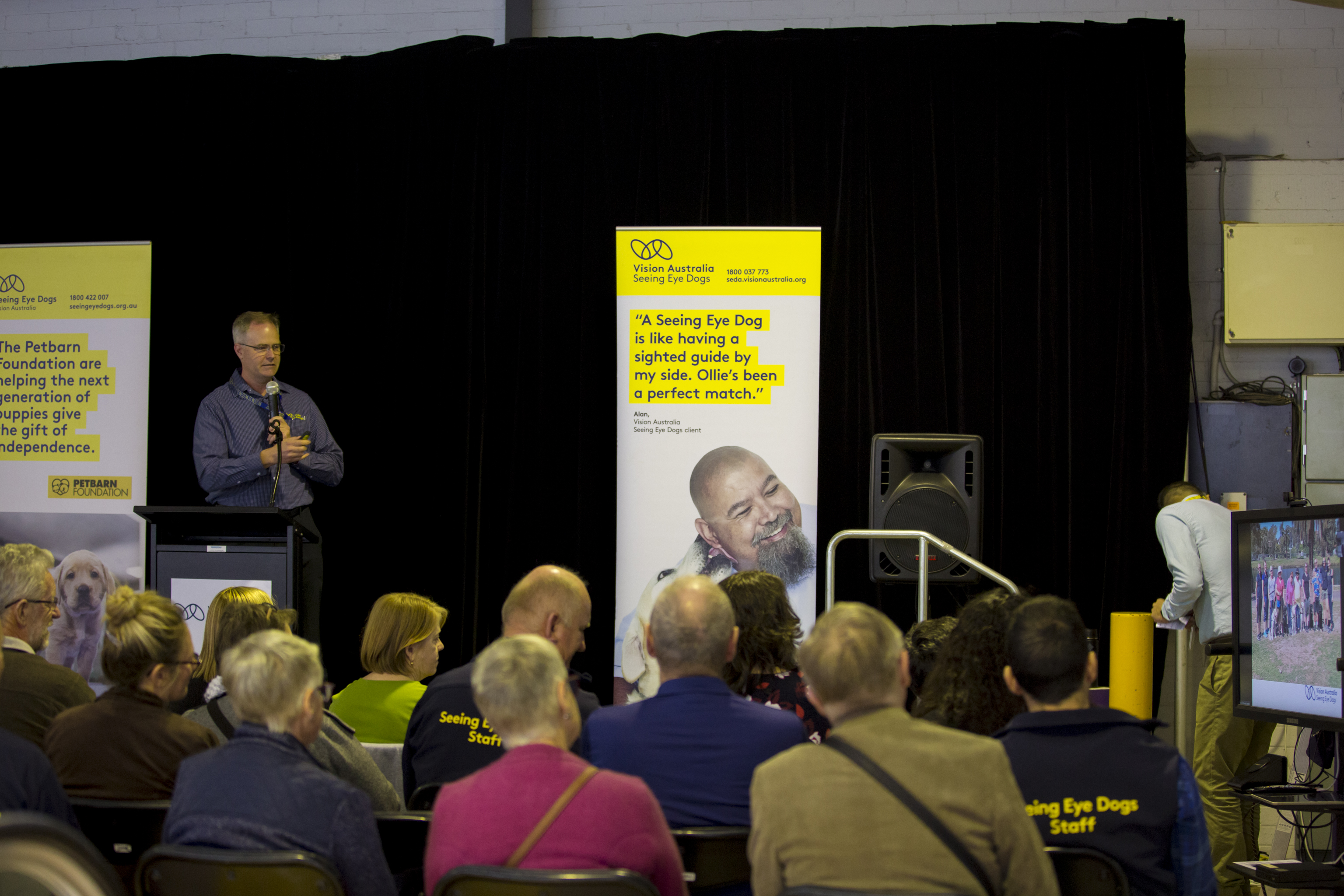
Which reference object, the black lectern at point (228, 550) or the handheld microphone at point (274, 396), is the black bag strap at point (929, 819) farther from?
the handheld microphone at point (274, 396)

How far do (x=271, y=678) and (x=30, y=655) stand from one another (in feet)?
3.89

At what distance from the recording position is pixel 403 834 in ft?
6.71

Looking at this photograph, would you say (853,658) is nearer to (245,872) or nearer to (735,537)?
(245,872)

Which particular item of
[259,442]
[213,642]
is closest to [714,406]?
[259,442]

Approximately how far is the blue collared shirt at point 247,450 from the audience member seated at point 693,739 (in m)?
3.13

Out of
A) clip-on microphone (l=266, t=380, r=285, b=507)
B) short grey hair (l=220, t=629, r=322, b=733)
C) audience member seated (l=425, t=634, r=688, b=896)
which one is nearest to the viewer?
audience member seated (l=425, t=634, r=688, b=896)

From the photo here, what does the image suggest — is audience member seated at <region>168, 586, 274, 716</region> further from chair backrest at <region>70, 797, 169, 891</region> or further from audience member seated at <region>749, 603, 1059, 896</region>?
audience member seated at <region>749, 603, 1059, 896</region>

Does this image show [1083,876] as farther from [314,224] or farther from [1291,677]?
[314,224]

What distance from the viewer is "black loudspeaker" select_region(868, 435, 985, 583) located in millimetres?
4457

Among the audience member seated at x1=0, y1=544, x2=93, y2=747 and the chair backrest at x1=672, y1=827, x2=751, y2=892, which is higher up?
the audience member seated at x1=0, y1=544, x2=93, y2=747

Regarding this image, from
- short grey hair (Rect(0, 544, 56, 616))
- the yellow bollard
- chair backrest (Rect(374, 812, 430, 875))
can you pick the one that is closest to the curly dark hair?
chair backrest (Rect(374, 812, 430, 875))

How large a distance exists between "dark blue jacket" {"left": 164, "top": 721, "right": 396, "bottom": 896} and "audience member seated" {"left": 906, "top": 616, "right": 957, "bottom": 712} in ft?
4.92

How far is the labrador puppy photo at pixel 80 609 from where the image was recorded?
17.5 ft

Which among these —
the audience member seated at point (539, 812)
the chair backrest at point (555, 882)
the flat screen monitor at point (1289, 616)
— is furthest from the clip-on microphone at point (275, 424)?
the flat screen monitor at point (1289, 616)
